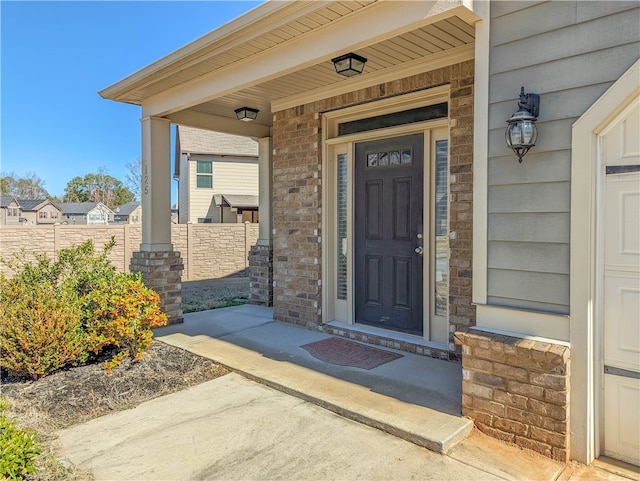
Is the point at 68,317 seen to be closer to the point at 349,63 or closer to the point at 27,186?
the point at 349,63

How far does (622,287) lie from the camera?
2.37 m

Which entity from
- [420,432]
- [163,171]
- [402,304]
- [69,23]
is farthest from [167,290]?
[69,23]

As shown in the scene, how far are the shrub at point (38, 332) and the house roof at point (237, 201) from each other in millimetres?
12888

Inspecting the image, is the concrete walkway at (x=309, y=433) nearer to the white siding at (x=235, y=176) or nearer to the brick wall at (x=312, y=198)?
the brick wall at (x=312, y=198)

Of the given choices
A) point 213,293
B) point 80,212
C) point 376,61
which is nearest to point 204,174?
point 213,293

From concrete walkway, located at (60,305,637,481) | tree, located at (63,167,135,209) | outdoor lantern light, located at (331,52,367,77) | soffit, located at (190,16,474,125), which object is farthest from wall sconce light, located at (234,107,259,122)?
tree, located at (63,167,135,209)

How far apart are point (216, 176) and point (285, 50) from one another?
14.5 m

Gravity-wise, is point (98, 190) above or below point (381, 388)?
above

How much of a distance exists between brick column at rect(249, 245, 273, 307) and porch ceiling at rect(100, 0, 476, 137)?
2337 millimetres

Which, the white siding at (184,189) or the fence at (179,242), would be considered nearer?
the fence at (179,242)

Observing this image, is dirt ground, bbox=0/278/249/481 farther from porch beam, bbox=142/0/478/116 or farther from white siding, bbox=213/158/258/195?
white siding, bbox=213/158/258/195

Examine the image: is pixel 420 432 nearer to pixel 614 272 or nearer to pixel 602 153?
pixel 614 272

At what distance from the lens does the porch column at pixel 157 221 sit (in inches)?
226

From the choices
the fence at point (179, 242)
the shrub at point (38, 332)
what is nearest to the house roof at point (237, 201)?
the fence at point (179, 242)
